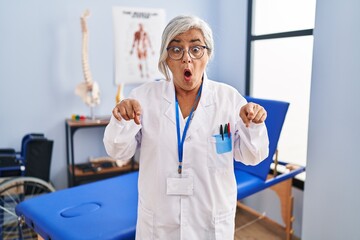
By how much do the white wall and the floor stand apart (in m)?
0.84

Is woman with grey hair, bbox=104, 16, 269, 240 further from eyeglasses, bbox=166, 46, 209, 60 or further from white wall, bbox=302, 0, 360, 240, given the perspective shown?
white wall, bbox=302, 0, 360, 240

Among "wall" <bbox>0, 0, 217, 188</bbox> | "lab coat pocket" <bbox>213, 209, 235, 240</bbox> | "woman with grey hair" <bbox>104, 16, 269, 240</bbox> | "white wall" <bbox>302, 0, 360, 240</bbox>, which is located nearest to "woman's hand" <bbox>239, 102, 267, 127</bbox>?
"woman with grey hair" <bbox>104, 16, 269, 240</bbox>

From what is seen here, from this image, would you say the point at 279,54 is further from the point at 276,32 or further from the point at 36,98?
the point at 36,98

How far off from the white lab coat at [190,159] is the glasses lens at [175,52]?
0.14 meters

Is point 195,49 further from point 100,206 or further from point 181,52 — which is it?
point 100,206

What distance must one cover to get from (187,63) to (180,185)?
40 cm

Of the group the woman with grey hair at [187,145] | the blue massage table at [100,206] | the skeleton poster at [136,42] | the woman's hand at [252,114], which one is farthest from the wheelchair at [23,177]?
the woman's hand at [252,114]

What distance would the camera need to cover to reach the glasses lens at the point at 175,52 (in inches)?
41.5

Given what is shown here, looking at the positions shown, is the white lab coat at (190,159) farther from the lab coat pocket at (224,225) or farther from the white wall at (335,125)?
the white wall at (335,125)

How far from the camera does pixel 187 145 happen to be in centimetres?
106

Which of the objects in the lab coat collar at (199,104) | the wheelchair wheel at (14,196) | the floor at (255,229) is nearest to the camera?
the lab coat collar at (199,104)

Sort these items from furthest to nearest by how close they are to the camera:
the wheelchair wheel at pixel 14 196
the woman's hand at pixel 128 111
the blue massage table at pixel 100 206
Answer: the wheelchair wheel at pixel 14 196, the blue massage table at pixel 100 206, the woman's hand at pixel 128 111

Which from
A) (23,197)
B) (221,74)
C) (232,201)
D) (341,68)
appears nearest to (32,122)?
(23,197)

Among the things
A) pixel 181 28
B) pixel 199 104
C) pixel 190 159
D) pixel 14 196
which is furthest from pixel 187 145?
pixel 14 196
